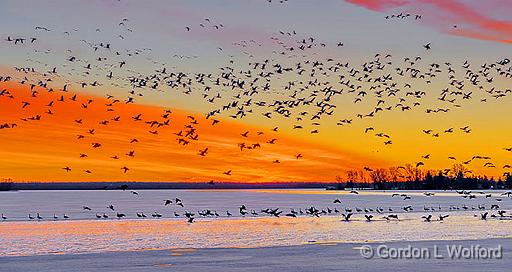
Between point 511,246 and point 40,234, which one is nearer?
point 511,246

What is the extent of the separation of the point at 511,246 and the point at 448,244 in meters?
3.68

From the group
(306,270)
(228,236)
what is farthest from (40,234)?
(306,270)

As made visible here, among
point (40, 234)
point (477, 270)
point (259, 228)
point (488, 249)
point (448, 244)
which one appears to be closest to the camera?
point (477, 270)

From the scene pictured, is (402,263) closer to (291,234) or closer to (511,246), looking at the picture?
(511,246)

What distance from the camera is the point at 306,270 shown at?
34719mm

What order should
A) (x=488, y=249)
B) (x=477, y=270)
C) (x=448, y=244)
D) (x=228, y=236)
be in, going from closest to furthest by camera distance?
(x=477, y=270), (x=488, y=249), (x=448, y=244), (x=228, y=236)

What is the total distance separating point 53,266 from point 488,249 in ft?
72.0

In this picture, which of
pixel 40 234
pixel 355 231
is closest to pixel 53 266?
pixel 40 234

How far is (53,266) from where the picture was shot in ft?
120

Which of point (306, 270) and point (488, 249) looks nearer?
point (306, 270)

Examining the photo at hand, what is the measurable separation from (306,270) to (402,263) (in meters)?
5.08

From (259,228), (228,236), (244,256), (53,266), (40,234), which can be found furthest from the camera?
(259,228)

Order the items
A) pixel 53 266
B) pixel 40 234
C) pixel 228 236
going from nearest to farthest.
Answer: pixel 53 266 → pixel 228 236 → pixel 40 234

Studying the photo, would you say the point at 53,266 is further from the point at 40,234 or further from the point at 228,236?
the point at 40,234
